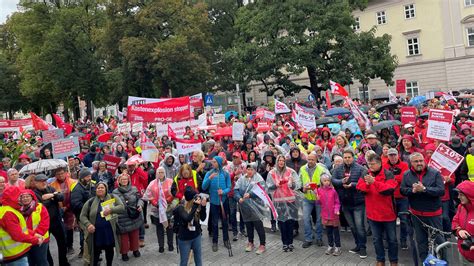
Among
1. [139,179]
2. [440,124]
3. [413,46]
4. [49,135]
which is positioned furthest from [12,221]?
[413,46]

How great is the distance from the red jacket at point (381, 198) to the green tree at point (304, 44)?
26968mm

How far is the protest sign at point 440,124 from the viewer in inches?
317

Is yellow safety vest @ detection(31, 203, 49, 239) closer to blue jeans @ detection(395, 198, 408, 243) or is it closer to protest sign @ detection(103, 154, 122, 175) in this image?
protest sign @ detection(103, 154, 122, 175)

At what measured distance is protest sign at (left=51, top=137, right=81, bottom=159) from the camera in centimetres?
1036

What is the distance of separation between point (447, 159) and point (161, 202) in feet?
16.2

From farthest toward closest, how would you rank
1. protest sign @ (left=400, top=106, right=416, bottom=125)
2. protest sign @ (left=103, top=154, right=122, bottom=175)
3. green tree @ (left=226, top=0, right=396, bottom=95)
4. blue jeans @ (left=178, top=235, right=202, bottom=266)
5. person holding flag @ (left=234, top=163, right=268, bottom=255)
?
1. green tree @ (left=226, top=0, right=396, bottom=95)
2. protest sign @ (left=400, top=106, right=416, bottom=125)
3. protest sign @ (left=103, top=154, right=122, bottom=175)
4. person holding flag @ (left=234, top=163, right=268, bottom=255)
5. blue jeans @ (left=178, top=235, right=202, bottom=266)

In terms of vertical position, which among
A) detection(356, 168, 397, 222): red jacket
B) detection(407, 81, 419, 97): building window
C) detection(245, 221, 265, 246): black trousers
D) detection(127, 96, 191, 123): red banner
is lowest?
detection(245, 221, 265, 246): black trousers

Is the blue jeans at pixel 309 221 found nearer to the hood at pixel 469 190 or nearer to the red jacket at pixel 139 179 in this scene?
the hood at pixel 469 190

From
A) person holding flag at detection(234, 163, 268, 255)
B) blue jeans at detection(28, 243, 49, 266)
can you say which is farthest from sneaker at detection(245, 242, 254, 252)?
blue jeans at detection(28, 243, 49, 266)

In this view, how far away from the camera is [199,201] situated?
6121 mm

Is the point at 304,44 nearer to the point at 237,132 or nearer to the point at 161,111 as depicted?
the point at 161,111

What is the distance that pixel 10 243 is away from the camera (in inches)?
230

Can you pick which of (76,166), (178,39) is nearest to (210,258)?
(76,166)

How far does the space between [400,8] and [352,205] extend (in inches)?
1646
